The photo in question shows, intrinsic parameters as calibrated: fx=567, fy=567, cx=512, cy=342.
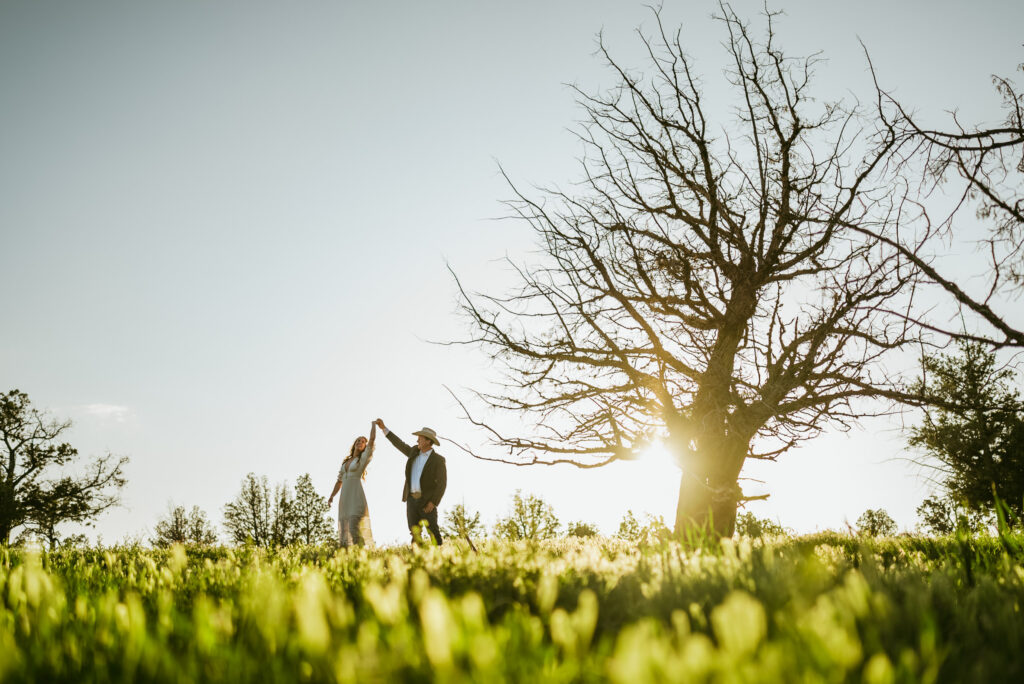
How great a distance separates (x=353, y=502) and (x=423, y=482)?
288cm

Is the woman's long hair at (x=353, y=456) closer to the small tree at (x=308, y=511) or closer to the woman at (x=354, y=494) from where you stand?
the woman at (x=354, y=494)

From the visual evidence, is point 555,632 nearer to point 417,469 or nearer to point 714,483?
point 714,483

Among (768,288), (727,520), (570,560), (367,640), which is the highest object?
(768,288)

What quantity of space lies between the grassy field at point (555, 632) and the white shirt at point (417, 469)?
333 inches

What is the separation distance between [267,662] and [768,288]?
9.54 m

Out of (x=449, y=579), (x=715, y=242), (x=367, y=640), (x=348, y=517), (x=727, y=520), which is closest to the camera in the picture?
(x=367, y=640)

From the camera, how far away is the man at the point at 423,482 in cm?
1114

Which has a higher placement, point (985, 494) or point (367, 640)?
point (367, 640)

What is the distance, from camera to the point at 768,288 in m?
9.48

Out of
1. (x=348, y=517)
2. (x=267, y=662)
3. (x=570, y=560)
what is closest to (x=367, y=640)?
(x=267, y=662)

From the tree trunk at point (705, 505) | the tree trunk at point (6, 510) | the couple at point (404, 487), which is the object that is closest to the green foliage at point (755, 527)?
the tree trunk at point (705, 505)

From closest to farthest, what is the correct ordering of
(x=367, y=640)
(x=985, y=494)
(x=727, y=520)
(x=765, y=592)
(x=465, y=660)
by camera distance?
(x=367, y=640) < (x=465, y=660) < (x=765, y=592) < (x=727, y=520) < (x=985, y=494)

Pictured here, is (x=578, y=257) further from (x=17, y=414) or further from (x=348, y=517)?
(x=17, y=414)

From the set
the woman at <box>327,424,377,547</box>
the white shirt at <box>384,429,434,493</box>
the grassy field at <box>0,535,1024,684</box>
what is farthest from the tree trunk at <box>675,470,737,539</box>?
the woman at <box>327,424,377,547</box>
